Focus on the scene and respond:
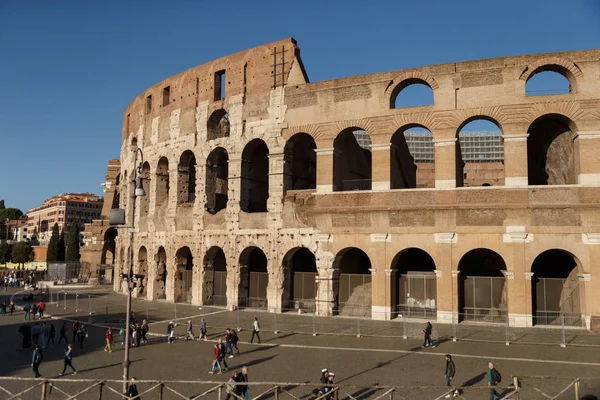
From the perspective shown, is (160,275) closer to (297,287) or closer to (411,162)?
(297,287)

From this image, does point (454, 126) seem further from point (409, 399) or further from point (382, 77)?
point (409, 399)

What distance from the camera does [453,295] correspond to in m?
22.9

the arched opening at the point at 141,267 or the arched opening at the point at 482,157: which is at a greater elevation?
the arched opening at the point at 482,157

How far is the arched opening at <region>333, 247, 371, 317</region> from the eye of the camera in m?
25.6

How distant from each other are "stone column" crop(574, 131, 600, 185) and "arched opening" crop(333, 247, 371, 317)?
1069 cm

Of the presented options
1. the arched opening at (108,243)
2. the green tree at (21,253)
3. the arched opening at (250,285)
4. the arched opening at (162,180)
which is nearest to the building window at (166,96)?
the arched opening at (162,180)

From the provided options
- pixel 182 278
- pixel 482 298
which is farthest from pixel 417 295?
pixel 182 278

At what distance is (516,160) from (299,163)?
41.0 feet

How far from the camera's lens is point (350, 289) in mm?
26250

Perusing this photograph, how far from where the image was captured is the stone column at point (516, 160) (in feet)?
74.4

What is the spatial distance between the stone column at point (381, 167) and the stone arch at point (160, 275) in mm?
16220

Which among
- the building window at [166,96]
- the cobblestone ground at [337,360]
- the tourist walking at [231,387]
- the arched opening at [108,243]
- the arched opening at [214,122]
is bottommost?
the cobblestone ground at [337,360]

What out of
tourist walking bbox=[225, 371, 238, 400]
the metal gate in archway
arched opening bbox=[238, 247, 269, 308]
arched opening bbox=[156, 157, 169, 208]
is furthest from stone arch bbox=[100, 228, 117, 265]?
tourist walking bbox=[225, 371, 238, 400]

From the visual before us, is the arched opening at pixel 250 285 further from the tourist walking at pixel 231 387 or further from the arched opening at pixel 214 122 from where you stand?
the tourist walking at pixel 231 387
